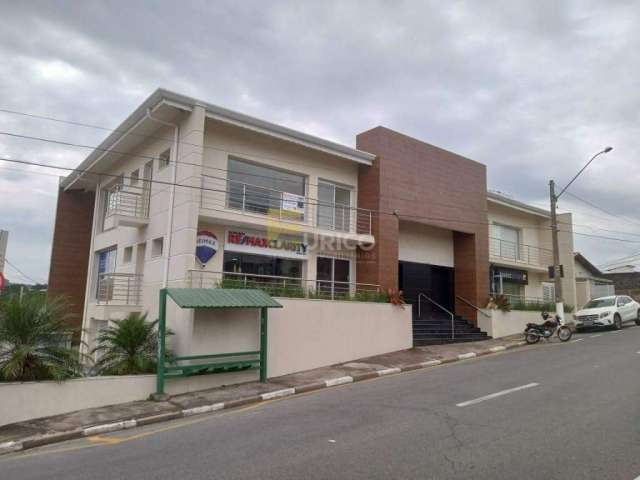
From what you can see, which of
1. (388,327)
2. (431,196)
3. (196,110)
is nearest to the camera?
(196,110)

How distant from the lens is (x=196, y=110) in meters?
14.6

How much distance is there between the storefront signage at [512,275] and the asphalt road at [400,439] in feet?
49.4

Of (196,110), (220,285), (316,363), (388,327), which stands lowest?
(316,363)

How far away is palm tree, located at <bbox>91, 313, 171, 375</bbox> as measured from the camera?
1134cm

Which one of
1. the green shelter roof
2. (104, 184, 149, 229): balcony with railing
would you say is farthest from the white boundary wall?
(104, 184, 149, 229): balcony with railing

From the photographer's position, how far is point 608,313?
22516 mm

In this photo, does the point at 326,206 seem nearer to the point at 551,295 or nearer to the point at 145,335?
the point at 145,335

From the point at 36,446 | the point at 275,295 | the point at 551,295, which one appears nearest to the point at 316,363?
the point at 275,295

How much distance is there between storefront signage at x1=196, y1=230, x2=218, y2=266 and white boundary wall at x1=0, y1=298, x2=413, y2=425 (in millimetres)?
3146

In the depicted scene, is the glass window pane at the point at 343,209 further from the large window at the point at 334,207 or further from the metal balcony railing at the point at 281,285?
the metal balcony railing at the point at 281,285

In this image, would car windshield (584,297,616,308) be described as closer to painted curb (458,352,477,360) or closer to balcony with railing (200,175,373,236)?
painted curb (458,352,477,360)

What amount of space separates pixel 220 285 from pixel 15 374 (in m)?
5.17

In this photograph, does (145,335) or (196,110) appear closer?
(145,335)

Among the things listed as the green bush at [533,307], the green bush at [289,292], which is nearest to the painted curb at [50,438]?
the green bush at [289,292]
